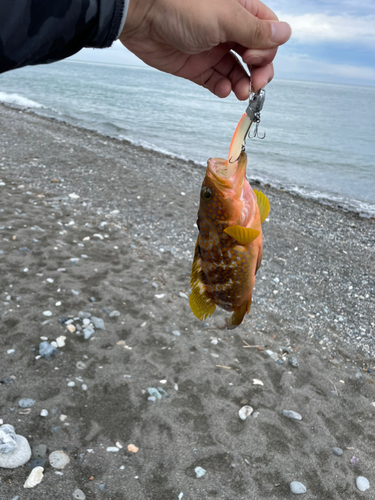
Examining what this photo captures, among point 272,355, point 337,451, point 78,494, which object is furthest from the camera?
point 272,355

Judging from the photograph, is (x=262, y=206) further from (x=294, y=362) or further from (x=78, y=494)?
(x=294, y=362)

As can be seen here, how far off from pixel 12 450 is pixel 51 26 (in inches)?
138

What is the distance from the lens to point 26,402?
414cm

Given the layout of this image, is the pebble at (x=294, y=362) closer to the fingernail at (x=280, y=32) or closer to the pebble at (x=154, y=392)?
the pebble at (x=154, y=392)

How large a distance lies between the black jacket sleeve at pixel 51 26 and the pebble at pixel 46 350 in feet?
11.8

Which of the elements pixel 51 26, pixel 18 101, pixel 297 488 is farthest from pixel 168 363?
pixel 18 101

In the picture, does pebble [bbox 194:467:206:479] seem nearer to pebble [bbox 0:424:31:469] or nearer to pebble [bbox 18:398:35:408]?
pebble [bbox 0:424:31:469]

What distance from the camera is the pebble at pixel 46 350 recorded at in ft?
15.6

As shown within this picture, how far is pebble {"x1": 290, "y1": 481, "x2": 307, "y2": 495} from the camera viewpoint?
3.79 metres

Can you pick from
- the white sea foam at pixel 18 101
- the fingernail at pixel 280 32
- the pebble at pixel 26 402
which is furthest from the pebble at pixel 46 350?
the white sea foam at pixel 18 101

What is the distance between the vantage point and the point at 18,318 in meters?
5.20

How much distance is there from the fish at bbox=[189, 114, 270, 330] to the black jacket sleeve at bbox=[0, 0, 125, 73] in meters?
0.93

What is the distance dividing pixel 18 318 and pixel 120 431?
7.07 feet

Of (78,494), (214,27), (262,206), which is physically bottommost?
(78,494)
